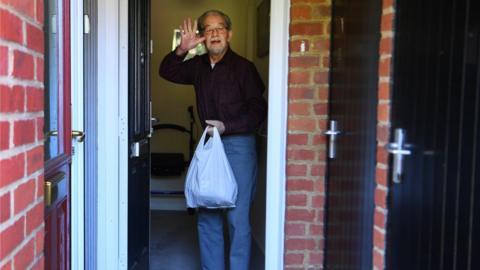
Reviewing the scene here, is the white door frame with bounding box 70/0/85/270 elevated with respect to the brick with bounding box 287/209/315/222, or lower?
elevated

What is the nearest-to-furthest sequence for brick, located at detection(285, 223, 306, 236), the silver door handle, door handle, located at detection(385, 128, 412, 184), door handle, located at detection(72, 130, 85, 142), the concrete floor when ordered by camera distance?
door handle, located at detection(385, 128, 412, 184)
door handle, located at detection(72, 130, 85, 142)
the silver door handle
brick, located at detection(285, 223, 306, 236)
the concrete floor

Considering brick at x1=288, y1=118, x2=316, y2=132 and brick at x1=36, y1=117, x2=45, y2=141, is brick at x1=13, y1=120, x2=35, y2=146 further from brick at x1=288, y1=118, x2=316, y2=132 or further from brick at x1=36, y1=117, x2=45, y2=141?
brick at x1=288, y1=118, x2=316, y2=132

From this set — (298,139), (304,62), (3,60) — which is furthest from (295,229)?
(3,60)

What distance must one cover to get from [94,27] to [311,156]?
1.31 metres

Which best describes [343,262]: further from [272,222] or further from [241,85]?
[241,85]

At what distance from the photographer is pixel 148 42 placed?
3051mm

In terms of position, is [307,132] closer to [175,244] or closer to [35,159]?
[35,159]

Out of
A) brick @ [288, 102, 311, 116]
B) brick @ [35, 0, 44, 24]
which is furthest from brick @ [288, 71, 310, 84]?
brick @ [35, 0, 44, 24]

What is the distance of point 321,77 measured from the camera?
255 centimetres

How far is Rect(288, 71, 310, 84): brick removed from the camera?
2.55 meters

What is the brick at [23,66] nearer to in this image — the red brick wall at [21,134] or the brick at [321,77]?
the red brick wall at [21,134]

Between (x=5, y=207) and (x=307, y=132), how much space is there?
169cm

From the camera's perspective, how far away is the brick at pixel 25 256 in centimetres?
125

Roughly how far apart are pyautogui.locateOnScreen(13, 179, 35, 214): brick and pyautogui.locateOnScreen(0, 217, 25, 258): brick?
0.03m
